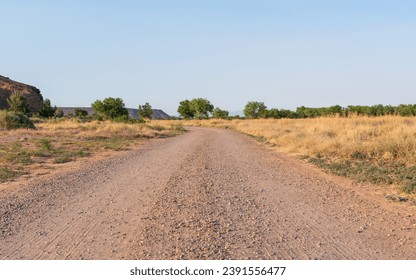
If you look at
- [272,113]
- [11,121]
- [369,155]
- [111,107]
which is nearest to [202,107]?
[272,113]

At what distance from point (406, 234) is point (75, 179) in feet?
25.0

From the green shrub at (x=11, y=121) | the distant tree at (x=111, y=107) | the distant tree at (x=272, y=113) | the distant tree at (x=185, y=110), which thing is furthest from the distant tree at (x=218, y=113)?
the green shrub at (x=11, y=121)

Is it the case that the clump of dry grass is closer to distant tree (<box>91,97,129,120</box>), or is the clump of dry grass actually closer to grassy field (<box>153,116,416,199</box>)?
grassy field (<box>153,116,416,199</box>)

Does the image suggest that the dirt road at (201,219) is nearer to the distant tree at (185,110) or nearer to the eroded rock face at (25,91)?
the eroded rock face at (25,91)

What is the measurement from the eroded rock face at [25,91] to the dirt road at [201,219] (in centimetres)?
9160

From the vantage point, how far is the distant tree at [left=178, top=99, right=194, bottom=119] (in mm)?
122188

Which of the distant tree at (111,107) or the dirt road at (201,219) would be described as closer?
the dirt road at (201,219)

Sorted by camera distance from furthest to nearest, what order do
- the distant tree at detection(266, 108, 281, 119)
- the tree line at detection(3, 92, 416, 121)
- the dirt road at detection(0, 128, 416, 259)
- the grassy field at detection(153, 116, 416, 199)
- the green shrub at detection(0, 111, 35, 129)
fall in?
the distant tree at detection(266, 108, 281, 119) → the tree line at detection(3, 92, 416, 121) → the green shrub at detection(0, 111, 35, 129) → the grassy field at detection(153, 116, 416, 199) → the dirt road at detection(0, 128, 416, 259)

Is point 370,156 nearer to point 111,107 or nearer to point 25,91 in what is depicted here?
point 111,107

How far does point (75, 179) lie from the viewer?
34.4 ft

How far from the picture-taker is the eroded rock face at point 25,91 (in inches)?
3767

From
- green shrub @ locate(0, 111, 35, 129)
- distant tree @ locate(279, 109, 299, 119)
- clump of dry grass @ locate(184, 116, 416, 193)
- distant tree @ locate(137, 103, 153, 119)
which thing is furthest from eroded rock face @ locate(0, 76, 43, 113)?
clump of dry grass @ locate(184, 116, 416, 193)

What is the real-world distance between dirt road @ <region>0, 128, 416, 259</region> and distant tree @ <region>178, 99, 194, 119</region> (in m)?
112

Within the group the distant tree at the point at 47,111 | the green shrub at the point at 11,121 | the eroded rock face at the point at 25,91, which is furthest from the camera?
the eroded rock face at the point at 25,91
